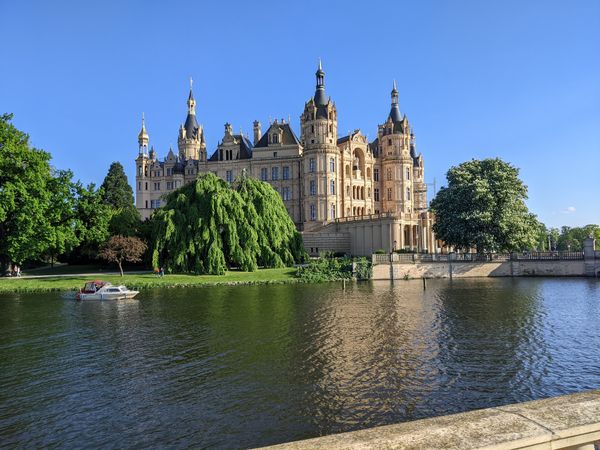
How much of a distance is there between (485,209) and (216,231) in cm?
3265

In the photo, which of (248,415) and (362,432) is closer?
(362,432)

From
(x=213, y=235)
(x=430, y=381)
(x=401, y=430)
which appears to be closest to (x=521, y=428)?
(x=401, y=430)

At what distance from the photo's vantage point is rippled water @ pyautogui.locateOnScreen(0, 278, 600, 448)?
12391 mm

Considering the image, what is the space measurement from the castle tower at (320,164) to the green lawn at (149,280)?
1184 inches

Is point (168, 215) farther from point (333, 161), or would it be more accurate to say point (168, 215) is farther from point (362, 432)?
point (362, 432)

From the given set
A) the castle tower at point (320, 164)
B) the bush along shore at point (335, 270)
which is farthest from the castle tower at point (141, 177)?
the bush along shore at point (335, 270)

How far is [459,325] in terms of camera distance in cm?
2523

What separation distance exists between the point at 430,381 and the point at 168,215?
134ft

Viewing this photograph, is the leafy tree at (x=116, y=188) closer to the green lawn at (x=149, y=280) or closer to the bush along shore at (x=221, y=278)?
the bush along shore at (x=221, y=278)

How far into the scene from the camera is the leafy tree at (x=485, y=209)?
56656mm

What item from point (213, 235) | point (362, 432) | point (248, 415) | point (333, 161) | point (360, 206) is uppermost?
point (333, 161)

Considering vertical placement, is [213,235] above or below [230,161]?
below

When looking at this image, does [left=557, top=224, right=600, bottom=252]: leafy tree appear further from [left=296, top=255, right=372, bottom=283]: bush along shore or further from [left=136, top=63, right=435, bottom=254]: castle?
[left=296, top=255, right=372, bottom=283]: bush along shore

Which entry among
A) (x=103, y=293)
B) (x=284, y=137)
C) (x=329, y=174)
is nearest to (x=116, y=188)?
(x=284, y=137)
